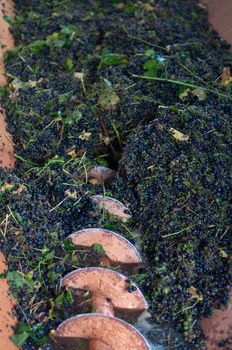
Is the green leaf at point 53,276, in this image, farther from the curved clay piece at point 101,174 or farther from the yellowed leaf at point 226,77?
the yellowed leaf at point 226,77

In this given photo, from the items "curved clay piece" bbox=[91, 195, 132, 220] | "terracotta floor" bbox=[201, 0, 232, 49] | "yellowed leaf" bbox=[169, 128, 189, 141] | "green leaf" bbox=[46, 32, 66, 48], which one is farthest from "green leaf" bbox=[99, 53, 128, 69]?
"curved clay piece" bbox=[91, 195, 132, 220]

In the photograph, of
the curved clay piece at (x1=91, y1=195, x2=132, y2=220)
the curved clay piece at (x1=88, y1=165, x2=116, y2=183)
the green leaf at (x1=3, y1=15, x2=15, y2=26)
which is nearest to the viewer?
the curved clay piece at (x1=91, y1=195, x2=132, y2=220)

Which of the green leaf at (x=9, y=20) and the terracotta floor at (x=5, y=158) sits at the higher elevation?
the green leaf at (x=9, y=20)

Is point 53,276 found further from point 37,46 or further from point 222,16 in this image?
point 222,16

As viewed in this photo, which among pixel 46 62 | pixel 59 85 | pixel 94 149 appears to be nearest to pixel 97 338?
pixel 94 149

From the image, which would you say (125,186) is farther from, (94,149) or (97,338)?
(97,338)

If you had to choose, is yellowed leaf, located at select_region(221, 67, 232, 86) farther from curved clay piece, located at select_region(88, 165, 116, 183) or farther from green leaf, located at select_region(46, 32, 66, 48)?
green leaf, located at select_region(46, 32, 66, 48)

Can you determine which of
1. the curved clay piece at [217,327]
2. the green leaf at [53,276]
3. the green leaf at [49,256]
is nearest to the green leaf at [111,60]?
the green leaf at [49,256]
